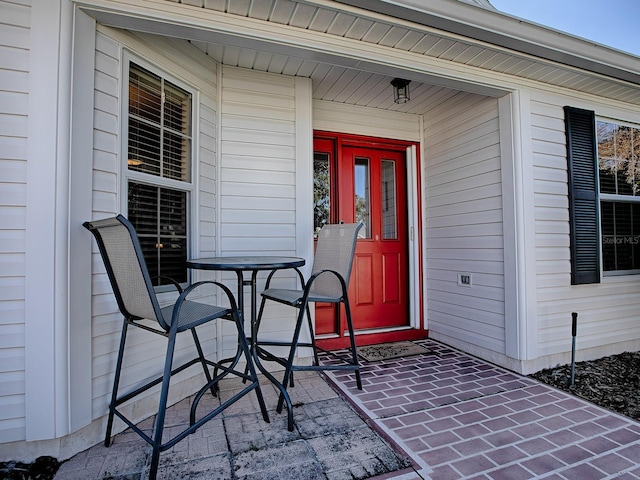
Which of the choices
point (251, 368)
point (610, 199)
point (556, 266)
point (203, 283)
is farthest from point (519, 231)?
point (203, 283)

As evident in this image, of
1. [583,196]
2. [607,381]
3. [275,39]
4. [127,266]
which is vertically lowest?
[607,381]

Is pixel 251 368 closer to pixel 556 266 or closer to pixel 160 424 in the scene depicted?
pixel 160 424

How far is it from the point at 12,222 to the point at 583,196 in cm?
395

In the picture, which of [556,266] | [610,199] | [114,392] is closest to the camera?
[114,392]

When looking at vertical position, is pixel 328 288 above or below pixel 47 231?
below

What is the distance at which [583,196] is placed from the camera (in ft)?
9.43

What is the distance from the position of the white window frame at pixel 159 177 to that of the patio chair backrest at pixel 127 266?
43 cm

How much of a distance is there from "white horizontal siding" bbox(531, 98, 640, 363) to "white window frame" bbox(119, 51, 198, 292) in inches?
106

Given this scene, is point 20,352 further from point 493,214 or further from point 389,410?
point 493,214

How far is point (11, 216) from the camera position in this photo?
1.54 m

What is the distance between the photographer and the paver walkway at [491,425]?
153cm

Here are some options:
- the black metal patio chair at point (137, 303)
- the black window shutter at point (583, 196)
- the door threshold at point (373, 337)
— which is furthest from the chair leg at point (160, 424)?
the black window shutter at point (583, 196)

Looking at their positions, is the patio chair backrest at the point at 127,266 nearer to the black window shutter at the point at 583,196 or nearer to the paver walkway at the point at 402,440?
the paver walkway at the point at 402,440

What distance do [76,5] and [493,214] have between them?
3.10 metres
